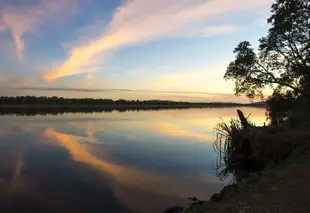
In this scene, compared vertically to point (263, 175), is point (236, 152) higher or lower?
lower

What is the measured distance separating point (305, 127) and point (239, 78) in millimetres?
8666

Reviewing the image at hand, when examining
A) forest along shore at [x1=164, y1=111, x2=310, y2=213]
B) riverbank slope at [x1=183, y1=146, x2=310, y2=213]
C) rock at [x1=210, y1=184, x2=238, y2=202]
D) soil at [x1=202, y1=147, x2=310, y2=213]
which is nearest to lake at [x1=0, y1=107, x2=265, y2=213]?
forest along shore at [x1=164, y1=111, x2=310, y2=213]

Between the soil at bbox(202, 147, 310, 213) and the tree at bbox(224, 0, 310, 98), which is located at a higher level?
the tree at bbox(224, 0, 310, 98)

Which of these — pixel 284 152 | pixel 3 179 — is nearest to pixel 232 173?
pixel 284 152

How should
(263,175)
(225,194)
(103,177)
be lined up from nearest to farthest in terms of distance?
(225,194)
(263,175)
(103,177)

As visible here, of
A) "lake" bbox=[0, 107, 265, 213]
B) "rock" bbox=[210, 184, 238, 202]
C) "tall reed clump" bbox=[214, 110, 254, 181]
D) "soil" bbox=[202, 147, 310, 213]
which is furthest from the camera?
"tall reed clump" bbox=[214, 110, 254, 181]

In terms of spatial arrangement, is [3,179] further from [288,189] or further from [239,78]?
[239,78]

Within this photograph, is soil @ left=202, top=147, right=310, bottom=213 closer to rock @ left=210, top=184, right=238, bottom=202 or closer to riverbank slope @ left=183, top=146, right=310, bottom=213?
riverbank slope @ left=183, top=146, right=310, bottom=213

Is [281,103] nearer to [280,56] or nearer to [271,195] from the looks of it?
[280,56]

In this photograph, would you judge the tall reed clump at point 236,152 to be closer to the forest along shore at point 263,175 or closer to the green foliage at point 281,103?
the forest along shore at point 263,175

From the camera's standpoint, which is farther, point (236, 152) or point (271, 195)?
point (236, 152)

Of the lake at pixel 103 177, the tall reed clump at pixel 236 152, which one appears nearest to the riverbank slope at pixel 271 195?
the lake at pixel 103 177

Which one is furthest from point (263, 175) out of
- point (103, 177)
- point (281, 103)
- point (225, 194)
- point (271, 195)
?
point (281, 103)

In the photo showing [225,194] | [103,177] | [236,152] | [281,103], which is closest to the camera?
[225,194]
